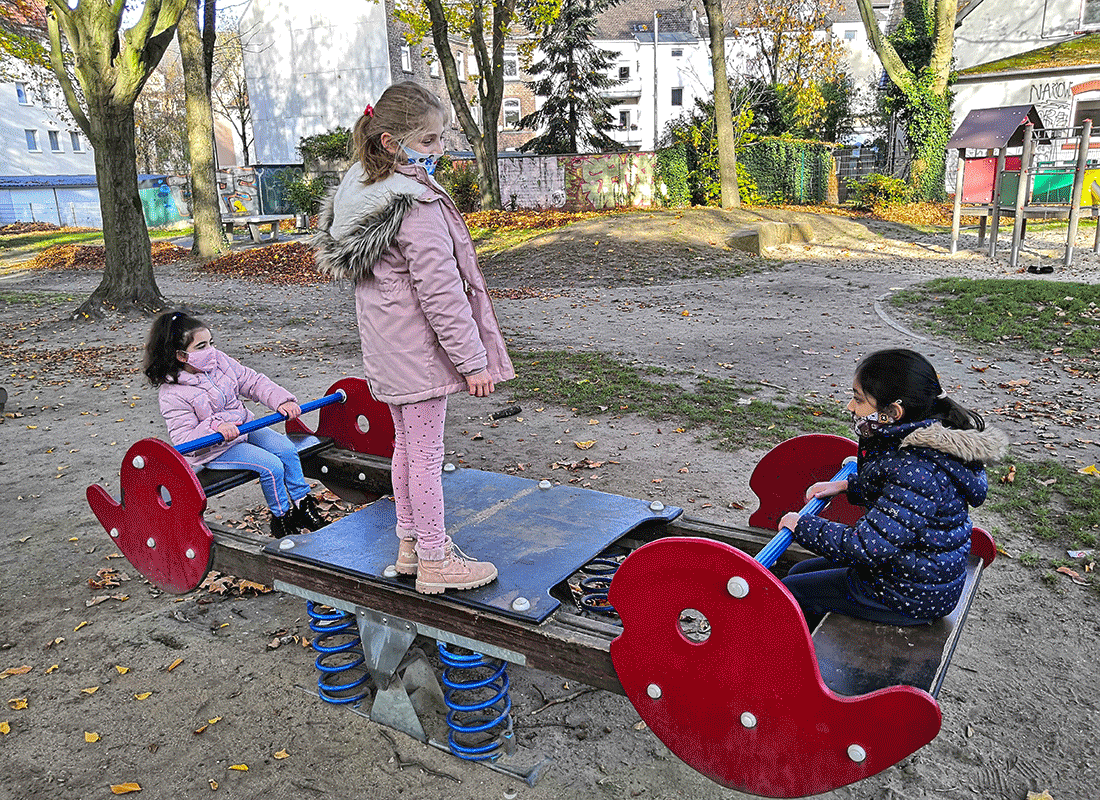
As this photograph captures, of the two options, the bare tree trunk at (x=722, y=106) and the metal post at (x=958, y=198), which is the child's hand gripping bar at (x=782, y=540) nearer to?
the metal post at (x=958, y=198)

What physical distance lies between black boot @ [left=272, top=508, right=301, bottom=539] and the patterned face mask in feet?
9.42

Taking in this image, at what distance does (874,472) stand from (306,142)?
30.0m

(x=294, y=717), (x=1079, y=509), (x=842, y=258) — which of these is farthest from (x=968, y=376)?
(x=842, y=258)

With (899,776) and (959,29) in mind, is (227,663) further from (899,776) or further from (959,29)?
(959,29)

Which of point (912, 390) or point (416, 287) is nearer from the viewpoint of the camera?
point (912, 390)

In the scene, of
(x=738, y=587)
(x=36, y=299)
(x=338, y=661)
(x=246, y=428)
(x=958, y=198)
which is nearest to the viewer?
(x=738, y=587)

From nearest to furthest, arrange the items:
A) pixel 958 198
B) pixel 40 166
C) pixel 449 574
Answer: pixel 449 574, pixel 958 198, pixel 40 166

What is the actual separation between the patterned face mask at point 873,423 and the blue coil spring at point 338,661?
6.89 feet

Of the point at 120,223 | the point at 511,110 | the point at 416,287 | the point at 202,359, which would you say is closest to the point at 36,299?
the point at 120,223

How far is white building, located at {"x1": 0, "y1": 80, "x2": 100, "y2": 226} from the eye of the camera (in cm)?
4031

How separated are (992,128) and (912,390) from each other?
1487cm

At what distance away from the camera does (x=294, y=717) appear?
3.16m

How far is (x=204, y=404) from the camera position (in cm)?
423

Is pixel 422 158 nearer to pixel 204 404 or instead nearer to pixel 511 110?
pixel 204 404
